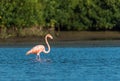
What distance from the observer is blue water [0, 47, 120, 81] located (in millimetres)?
20897

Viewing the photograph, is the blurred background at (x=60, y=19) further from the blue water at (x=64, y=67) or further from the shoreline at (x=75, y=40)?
the blue water at (x=64, y=67)

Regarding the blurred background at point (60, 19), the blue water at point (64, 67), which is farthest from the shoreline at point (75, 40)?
the blue water at point (64, 67)

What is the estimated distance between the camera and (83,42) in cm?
4025

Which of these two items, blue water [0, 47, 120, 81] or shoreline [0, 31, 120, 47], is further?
shoreline [0, 31, 120, 47]

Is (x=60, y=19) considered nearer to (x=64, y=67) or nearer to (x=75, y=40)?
(x=75, y=40)

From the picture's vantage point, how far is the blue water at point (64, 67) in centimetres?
2090

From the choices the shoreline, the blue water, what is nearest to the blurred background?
the shoreline

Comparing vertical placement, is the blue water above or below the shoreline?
above

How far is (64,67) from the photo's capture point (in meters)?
24.2

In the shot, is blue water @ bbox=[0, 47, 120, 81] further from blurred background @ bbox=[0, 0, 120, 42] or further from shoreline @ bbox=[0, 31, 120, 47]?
blurred background @ bbox=[0, 0, 120, 42]

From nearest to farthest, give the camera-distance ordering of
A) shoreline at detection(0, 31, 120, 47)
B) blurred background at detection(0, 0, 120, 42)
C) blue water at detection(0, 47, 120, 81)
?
blue water at detection(0, 47, 120, 81)
shoreline at detection(0, 31, 120, 47)
blurred background at detection(0, 0, 120, 42)

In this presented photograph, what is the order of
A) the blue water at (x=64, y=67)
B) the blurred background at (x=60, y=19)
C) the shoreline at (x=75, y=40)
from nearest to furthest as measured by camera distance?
1. the blue water at (x=64, y=67)
2. the shoreline at (x=75, y=40)
3. the blurred background at (x=60, y=19)

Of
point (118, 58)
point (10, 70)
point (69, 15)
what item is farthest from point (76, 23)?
point (10, 70)

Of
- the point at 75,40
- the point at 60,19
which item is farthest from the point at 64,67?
Result: the point at 60,19
